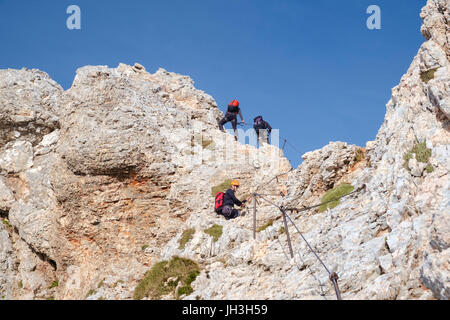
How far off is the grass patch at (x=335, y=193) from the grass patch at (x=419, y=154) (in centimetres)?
342

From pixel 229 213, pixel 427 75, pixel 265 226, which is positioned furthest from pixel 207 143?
pixel 427 75

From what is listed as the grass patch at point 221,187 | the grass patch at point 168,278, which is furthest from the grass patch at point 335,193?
the grass patch at point 221,187

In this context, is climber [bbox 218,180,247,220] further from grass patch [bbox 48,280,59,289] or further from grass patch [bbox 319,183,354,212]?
grass patch [bbox 48,280,59,289]

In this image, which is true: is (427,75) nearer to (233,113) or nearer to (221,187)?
(221,187)

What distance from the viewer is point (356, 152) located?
21703 millimetres

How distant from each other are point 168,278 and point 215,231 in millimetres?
3342

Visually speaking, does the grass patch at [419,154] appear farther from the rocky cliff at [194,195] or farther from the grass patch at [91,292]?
the grass patch at [91,292]

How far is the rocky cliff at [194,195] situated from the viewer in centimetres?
A: 1317

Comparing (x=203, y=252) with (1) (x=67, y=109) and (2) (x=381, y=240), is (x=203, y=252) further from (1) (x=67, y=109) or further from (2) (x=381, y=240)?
(1) (x=67, y=109)

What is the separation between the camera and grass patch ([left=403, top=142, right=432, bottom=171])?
14587 millimetres

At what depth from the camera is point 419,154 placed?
14.9 meters

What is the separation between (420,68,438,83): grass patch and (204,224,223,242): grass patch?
11.1 meters

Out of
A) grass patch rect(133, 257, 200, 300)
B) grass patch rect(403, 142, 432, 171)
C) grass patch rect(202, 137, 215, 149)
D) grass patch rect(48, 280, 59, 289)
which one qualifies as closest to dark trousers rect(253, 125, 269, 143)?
grass patch rect(202, 137, 215, 149)

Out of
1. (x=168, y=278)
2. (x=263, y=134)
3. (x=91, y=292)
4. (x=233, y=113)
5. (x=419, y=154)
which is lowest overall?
(x=168, y=278)
